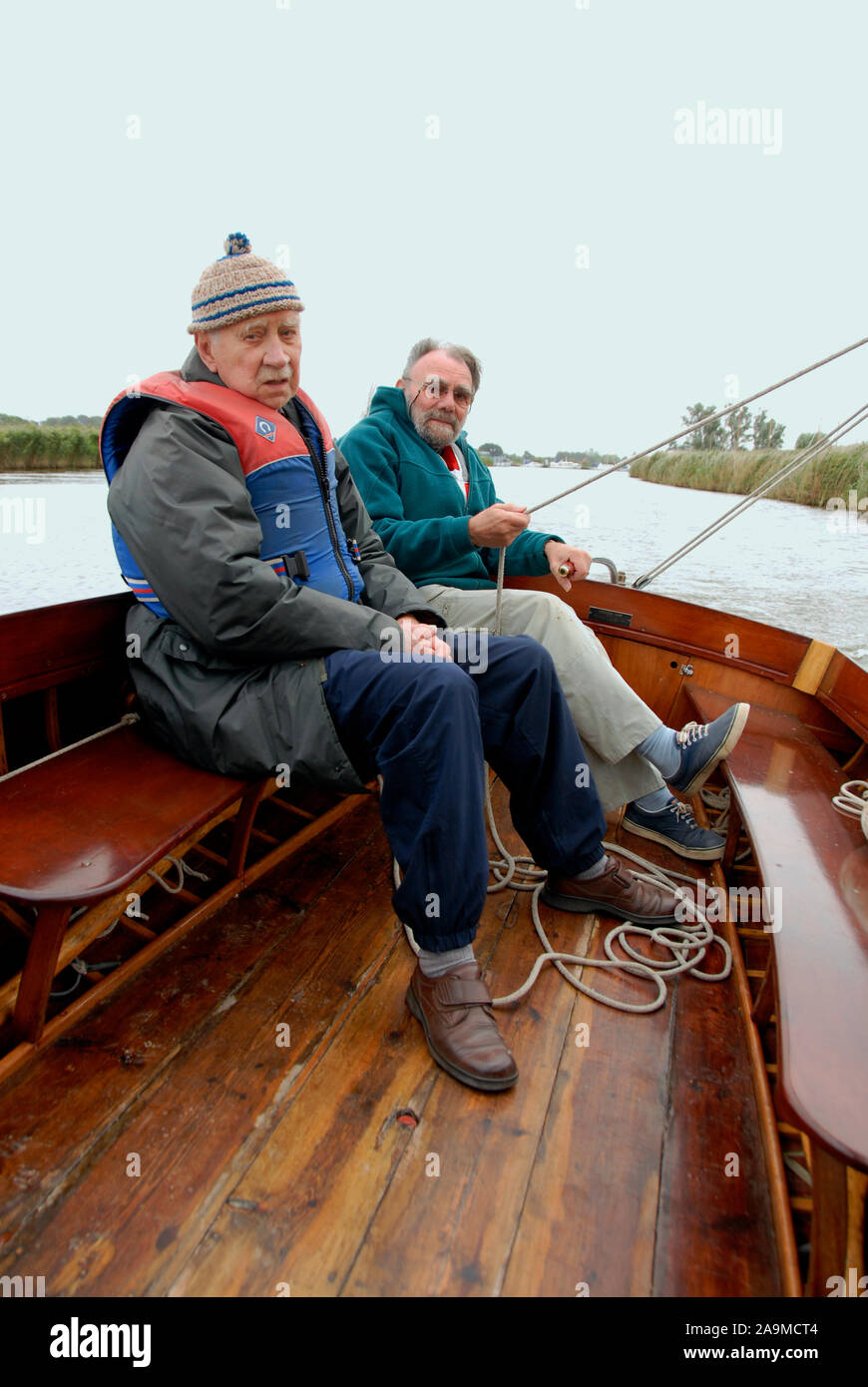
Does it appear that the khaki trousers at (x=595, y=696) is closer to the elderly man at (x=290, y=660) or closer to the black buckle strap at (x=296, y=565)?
the elderly man at (x=290, y=660)

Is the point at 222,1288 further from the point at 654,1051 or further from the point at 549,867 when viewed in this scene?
the point at 549,867

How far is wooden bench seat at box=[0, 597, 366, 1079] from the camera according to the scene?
1.21 metres

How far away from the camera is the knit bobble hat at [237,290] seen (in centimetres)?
154

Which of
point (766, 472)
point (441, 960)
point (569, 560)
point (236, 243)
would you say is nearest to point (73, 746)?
point (441, 960)

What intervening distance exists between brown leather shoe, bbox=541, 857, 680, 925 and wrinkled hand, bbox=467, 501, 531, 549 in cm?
92

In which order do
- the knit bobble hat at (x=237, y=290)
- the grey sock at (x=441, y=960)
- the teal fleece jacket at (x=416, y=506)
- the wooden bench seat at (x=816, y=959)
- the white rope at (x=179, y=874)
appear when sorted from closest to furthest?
the wooden bench seat at (x=816, y=959)
the grey sock at (x=441, y=960)
the knit bobble hat at (x=237, y=290)
the white rope at (x=179, y=874)
the teal fleece jacket at (x=416, y=506)

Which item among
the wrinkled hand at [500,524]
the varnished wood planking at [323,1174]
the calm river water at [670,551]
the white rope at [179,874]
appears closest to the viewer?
the varnished wood planking at [323,1174]

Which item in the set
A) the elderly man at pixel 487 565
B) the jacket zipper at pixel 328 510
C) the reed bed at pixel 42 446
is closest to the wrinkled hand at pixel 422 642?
the jacket zipper at pixel 328 510

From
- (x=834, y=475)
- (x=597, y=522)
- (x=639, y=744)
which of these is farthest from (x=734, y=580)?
(x=639, y=744)

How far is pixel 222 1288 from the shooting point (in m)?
0.99

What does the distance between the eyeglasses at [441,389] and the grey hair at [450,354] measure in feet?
0.17

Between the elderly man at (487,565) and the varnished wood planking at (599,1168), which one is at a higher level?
the elderly man at (487,565)

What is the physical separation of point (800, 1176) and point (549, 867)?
77 cm

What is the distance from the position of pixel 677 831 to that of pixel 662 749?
1.00 ft
